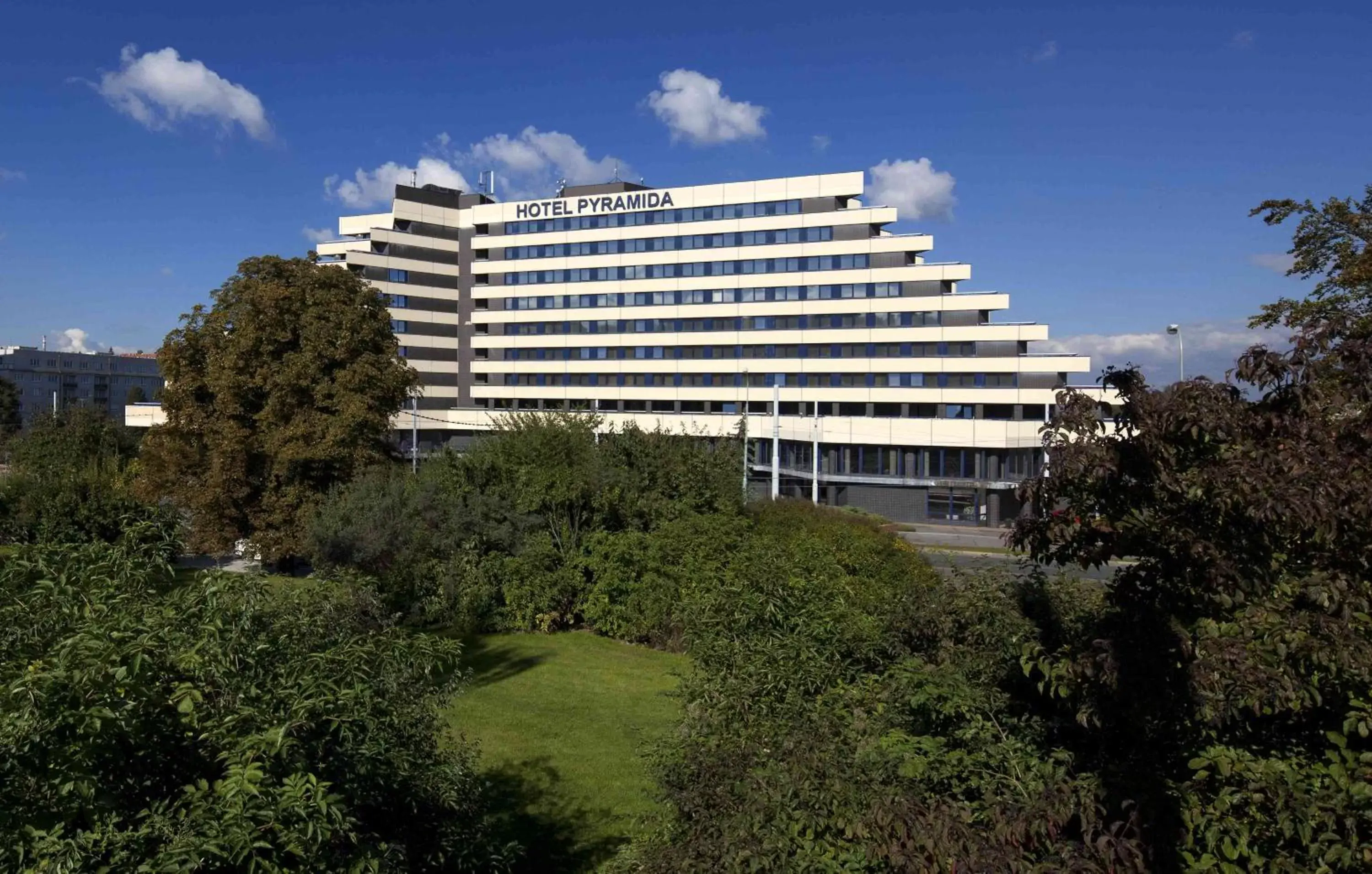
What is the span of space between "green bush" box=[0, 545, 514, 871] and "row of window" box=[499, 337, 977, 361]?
173 feet

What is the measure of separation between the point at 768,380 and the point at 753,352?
7.55 ft

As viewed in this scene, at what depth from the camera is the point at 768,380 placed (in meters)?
62.8

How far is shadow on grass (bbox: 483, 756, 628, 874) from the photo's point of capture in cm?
1135

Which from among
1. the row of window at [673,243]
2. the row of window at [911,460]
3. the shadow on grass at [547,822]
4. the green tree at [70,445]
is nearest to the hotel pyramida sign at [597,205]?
the row of window at [673,243]

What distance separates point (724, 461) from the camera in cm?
2727

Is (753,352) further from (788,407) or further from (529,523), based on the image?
(529,523)

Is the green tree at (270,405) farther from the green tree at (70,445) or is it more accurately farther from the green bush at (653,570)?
the green bush at (653,570)

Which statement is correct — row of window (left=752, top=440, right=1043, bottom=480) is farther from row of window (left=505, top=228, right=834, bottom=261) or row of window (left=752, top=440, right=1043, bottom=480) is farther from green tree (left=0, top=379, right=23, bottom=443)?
green tree (left=0, top=379, right=23, bottom=443)

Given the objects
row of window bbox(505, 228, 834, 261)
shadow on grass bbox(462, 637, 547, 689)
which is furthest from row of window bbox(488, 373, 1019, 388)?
shadow on grass bbox(462, 637, 547, 689)

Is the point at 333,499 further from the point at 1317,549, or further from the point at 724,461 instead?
the point at 1317,549

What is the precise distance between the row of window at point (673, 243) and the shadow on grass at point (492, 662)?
145 ft

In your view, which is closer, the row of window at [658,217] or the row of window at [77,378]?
the row of window at [658,217]

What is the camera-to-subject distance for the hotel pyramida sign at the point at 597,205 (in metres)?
66.8

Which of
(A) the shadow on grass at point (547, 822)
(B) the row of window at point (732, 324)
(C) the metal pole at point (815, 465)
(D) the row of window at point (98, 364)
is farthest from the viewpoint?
(D) the row of window at point (98, 364)
